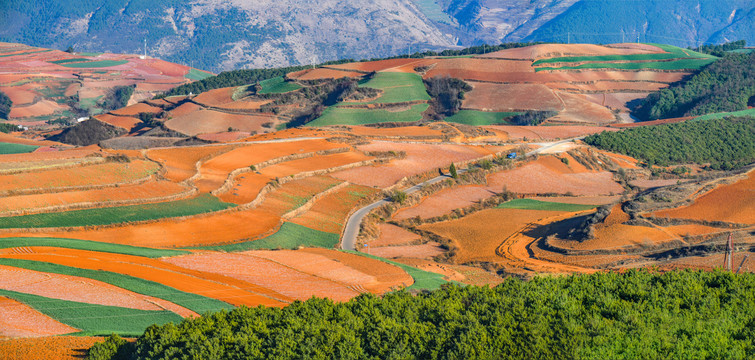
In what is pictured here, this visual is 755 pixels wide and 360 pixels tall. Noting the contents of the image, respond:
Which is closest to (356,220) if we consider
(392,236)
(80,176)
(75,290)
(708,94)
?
(392,236)

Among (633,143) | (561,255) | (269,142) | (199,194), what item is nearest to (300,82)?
(269,142)

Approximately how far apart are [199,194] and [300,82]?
7986 centimetres

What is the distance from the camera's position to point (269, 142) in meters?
78.4

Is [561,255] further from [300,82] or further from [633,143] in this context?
[300,82]

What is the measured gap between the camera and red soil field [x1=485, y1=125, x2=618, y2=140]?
9477cm

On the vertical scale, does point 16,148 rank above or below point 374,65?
below

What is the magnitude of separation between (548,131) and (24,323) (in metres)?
82.7

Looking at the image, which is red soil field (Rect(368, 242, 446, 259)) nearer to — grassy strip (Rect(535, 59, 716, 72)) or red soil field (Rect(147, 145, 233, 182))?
red soil field (Rect(147, 145, 233, 182))

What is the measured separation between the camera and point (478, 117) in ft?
367

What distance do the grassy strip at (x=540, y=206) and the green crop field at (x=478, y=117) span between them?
48.0 meters

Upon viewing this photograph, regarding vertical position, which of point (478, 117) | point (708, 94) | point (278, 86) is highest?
point (278, 86)

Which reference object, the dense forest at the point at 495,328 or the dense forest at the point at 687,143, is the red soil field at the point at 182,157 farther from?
the dense forest at the point at 687,143

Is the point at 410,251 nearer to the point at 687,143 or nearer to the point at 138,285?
the point at 138,285

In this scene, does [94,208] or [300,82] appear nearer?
Result: [94,208]
